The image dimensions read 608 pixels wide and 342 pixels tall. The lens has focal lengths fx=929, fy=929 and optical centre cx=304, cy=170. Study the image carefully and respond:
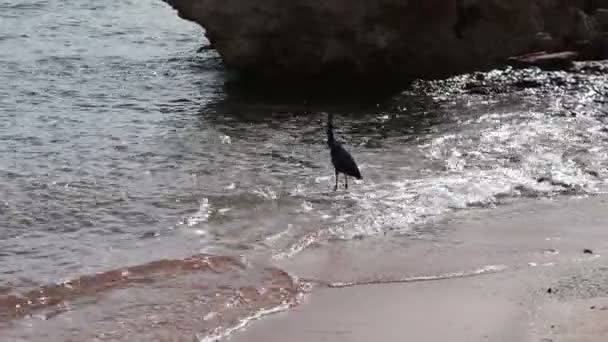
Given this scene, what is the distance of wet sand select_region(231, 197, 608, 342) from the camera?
5.84m

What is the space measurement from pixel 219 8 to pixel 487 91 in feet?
13.7

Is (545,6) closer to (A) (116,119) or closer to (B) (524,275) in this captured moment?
(A) (116,119)

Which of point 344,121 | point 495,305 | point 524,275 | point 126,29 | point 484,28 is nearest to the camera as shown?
point 495,305

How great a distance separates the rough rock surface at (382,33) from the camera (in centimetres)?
1376

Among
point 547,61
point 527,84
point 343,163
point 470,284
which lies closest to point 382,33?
point 527,84

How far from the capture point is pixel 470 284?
6711 millimetres

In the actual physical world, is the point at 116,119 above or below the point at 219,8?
below

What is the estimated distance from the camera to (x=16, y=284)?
7.16m

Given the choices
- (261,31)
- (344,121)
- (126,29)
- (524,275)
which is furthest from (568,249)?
(126,29)

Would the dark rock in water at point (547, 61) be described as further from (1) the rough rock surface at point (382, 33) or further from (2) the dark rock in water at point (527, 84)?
(2) the dark rock in water at point (527, 84)

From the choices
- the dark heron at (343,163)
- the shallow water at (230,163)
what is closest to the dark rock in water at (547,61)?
the shallow water at (230,163)

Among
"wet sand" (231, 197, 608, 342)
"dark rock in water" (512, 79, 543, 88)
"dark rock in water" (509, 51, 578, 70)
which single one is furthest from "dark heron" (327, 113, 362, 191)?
"dark rock in water" (509, 51, 578, 70)

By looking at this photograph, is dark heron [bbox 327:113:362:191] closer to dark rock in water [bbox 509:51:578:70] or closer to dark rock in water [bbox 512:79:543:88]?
dark rock in water [bbox 512:79:543:88]

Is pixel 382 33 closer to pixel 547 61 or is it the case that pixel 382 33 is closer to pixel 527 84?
pixel 527 84
